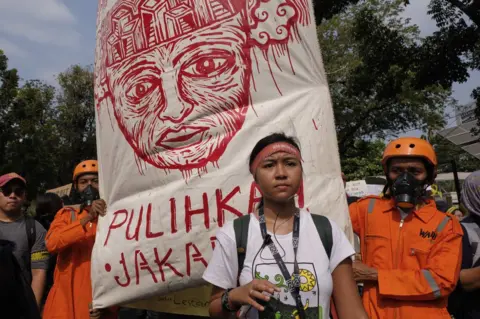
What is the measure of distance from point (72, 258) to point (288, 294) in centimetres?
200

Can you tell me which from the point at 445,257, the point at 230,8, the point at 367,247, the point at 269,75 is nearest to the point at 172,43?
the point at 230,8

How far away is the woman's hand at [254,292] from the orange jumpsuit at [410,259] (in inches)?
38.2

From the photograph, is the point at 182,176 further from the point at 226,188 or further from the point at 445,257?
the point at 445,257

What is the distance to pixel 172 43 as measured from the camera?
2.58m

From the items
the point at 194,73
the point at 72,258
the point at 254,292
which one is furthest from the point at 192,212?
the point at 72,258

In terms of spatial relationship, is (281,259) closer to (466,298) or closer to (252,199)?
(252,199)

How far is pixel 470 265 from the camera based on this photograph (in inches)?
101

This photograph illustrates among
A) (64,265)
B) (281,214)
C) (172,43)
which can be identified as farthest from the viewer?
(64,265)

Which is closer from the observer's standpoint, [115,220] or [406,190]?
[406,190]

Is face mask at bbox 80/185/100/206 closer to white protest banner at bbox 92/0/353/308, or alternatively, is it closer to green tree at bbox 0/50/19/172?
white protest banner at bbox 92/0/353/308

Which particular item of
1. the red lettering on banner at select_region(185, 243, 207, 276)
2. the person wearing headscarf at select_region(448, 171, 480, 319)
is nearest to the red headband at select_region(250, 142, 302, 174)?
the red lettering on banner at select_region(185, 243, 207, 276)

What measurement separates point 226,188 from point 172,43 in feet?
2.45

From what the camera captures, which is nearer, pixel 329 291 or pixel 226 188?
pixel 329 291

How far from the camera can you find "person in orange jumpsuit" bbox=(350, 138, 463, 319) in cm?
235
